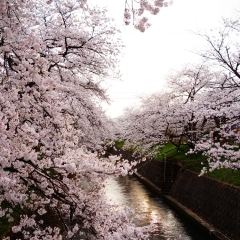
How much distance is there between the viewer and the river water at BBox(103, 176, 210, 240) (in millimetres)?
14515

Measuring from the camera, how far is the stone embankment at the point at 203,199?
1295 cm

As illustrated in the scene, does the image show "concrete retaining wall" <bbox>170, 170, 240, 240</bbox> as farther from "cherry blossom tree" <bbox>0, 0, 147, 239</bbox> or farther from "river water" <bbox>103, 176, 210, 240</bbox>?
"cherry blossom tree" <bbox>0, 0, 147, 239</bbox>

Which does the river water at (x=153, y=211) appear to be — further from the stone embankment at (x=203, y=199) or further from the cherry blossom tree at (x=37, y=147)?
the cherry blossom tree at (x=37, y=147)

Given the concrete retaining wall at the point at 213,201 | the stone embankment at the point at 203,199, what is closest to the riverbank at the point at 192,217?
the stone embankment at the point at 203,199

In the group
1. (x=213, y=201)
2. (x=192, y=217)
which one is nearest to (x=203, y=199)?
(x=192, y=217)

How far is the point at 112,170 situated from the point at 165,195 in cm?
1722

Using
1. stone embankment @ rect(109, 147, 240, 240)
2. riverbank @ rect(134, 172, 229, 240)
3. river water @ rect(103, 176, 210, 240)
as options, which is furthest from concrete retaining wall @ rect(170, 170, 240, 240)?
river water @ rect(103, 176, 210, 240)

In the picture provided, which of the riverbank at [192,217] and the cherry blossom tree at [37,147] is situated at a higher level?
the cherry blossom tree at [37,147]

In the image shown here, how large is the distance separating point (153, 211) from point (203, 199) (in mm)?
3733

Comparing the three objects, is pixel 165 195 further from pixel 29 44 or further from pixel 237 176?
pixel 29 44

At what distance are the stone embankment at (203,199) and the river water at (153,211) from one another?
0.49m

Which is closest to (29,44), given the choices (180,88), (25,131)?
(25,131)

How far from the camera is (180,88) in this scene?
82.5 ft

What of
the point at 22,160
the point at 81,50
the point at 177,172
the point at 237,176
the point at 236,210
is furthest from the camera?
the point at 177,172
